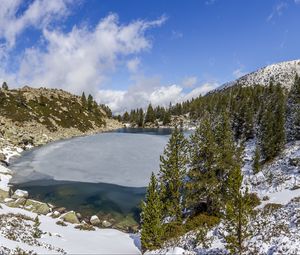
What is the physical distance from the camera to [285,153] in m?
53.3

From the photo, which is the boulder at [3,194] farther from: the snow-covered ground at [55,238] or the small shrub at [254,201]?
the small shrub at [254,201]

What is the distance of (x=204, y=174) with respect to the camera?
3494 centimetres

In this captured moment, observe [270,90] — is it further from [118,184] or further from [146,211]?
[146,211]

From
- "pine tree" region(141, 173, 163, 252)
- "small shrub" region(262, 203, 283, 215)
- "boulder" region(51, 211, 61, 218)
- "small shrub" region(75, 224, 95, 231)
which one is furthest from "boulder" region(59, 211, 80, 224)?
"small shrub" region(262, 203, 283, 215)

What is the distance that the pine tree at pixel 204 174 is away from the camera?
34531mm

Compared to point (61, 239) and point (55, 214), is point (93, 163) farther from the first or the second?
point (61, 239)

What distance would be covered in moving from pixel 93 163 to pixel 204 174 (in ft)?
131

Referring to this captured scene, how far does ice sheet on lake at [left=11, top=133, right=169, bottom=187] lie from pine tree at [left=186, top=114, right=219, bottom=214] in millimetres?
18953

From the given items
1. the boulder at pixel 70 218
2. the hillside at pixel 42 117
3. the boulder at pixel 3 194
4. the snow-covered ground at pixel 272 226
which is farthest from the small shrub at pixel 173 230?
the hillside at pixel 42 117

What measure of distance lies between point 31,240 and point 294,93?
85527 mm

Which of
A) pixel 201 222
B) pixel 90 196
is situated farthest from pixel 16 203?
pixel 201 222

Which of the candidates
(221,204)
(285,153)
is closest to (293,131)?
(285,153)

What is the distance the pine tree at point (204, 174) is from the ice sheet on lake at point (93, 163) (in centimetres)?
1895

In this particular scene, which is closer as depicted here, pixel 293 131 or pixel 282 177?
pixel 282 177
